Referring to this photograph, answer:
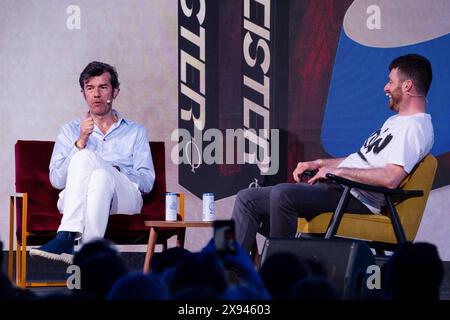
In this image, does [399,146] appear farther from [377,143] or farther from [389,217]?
[389,217]

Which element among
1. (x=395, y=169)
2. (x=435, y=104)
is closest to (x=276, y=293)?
(x=395, y=169)

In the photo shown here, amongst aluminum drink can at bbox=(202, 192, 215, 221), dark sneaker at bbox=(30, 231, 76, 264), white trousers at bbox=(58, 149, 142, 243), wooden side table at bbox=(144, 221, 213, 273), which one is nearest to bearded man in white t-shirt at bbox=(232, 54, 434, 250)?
wooden side table at bbox=(144, 221, 213, 273)

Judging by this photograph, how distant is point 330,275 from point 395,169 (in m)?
1.27

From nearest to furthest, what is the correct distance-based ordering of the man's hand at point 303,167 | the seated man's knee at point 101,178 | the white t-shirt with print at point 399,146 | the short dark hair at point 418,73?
the white t-shirt with print at point 399,146 → the short dark hair at point 418,73 → the man's hand at point 303,167 → the seated man's knee at point 101,178

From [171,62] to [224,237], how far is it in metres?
4.70

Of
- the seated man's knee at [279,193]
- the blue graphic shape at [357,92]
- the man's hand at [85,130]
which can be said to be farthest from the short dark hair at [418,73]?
the blue graphic shape at [357,92]

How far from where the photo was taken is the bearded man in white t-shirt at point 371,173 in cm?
401

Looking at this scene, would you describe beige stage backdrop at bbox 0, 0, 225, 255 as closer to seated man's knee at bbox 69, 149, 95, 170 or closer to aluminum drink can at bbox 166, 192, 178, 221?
aluminum drink can at bbox 166, 192, 178, 221

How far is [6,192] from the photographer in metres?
6.25

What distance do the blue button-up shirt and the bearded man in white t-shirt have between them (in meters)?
0.84

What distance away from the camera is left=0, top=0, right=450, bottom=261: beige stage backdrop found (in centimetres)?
611

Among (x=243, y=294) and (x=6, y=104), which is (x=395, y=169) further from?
(x=6, y=104)

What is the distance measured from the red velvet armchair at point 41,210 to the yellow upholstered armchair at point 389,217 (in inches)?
43.5

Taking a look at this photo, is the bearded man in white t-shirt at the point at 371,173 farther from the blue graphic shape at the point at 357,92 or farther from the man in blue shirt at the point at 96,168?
the blue graphic shape at the point at 357,92
